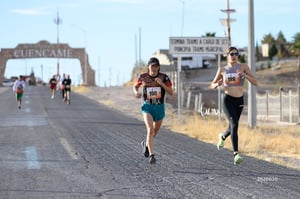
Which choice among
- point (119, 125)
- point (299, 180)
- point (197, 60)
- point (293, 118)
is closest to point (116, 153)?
point (299, 180)

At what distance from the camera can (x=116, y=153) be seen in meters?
13.2

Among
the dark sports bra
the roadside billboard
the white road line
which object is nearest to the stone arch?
the roadside billboard

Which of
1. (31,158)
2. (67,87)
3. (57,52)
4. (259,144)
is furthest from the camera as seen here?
(57,52)

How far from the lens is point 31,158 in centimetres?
1244

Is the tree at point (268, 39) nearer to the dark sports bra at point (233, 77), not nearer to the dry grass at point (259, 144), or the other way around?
the dry grass at point (259, 144)

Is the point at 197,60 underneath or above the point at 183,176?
above

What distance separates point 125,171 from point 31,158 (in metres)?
2.52

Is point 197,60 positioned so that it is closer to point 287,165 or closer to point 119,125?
point 119,125

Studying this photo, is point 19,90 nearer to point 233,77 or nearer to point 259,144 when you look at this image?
point 259,144

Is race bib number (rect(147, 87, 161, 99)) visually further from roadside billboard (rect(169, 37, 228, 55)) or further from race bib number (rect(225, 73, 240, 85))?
roadside billboard (rect(169, 37, 228, 55))

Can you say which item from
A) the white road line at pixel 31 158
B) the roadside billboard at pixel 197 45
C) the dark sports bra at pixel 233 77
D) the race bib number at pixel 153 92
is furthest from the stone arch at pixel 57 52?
the dark sports bra at pixel 233 77

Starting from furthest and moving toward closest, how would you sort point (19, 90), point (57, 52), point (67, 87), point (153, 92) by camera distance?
1. point (57, 52)
2. point (67, 87)
3. point (19, 90)
4. point (153, 92)

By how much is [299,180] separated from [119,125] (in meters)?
11.8

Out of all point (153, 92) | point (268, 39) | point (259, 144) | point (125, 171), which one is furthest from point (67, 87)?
point (268, 39)
